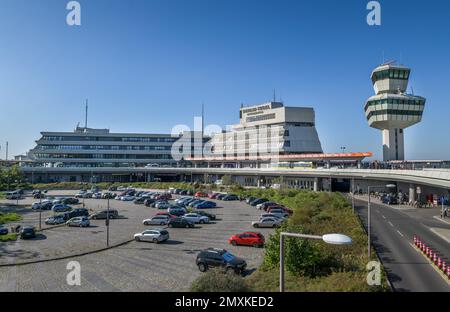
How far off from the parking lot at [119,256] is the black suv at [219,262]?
0.64m

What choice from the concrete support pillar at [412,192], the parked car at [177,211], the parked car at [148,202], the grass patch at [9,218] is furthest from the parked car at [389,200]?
the grass patch at [9,218]

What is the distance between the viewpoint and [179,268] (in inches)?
923

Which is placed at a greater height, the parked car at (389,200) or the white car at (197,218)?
the parked car at (389,200)

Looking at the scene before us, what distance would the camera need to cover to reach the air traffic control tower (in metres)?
74.4

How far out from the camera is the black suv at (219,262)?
2206 centimetres

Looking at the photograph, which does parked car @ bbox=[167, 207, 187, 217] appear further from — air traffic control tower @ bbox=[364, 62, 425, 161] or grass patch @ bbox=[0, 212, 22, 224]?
air traffic control tower @ bbox=[364, 62, 425, 161]

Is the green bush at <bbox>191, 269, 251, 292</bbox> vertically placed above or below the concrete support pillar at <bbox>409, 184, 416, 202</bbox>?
below

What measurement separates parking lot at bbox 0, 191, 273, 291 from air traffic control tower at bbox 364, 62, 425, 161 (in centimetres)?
4789

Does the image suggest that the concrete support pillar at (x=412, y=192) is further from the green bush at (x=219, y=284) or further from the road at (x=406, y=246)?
the green bush at (x=219, y=284)

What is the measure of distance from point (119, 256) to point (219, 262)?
8.88m

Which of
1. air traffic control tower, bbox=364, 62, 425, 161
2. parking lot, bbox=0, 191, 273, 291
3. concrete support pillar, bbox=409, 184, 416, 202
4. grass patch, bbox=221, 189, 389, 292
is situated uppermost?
air traffic control tower, bbox=364, 62, 425, 161

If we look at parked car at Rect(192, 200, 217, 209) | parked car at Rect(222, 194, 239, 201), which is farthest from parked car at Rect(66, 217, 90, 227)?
parked car at Rect(222, 194, 239, 201)

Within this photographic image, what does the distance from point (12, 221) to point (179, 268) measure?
32625mm
